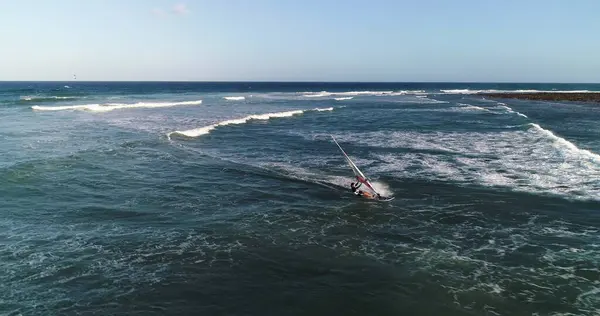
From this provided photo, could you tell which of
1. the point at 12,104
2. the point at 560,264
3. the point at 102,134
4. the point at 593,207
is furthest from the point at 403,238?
the point at 12,104

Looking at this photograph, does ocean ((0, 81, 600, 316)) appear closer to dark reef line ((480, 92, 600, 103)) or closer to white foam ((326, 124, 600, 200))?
white foam ((326, 124, 600, 200))

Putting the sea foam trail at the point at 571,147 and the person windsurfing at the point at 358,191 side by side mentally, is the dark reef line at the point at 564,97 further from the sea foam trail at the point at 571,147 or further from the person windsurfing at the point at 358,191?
the person windsurfing at the point at 358,191

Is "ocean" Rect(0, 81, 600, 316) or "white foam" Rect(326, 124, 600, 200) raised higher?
"white foam" Rect(326, 124, 600, 200)

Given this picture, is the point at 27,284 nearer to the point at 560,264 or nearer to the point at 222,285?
the point at 222,285

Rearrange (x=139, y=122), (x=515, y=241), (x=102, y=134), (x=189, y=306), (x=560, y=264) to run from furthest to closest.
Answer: (x=139, y=122)
(x=102, y=134)
(x=515, y=241)
(x=560, y=264)
(x=189, y=306)

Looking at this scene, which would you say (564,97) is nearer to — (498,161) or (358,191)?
(498,161)

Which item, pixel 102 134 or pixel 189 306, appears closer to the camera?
pixel 189 306

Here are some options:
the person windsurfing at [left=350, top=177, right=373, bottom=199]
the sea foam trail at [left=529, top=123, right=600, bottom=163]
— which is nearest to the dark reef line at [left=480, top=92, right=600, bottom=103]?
the sea foam trail at [left=529, top=123, right=600, bottom=163]

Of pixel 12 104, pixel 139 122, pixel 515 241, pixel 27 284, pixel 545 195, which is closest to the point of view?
pixel 27 284

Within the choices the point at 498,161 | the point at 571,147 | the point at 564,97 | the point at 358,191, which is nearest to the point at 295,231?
the point at 358,191
